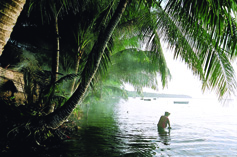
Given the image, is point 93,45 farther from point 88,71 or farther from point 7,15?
point 7,15

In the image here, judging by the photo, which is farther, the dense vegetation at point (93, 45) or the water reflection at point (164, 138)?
the water reflection at point (164, 138)

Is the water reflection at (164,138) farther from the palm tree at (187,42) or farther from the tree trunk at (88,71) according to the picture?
the tree trunk at (88,71)

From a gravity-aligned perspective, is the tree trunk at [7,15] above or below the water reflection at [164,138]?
above

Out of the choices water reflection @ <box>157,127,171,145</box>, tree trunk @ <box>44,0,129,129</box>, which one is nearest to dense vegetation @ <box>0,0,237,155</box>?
tree trunk @ <box>44,0,129,129</box>

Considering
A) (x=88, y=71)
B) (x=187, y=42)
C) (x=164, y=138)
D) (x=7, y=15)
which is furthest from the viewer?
(x=164, y=138)

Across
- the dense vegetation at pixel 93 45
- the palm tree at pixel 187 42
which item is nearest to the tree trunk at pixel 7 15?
the dense vegetation at pixel 93 45

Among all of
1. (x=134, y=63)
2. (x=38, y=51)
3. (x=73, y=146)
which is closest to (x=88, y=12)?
(x=38, y=51)

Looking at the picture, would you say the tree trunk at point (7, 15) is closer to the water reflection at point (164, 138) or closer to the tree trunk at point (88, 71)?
the tree trunk at point (88, 71)

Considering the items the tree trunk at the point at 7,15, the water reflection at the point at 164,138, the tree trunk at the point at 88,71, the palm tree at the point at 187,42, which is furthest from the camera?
the water reflection at the point at 164,138

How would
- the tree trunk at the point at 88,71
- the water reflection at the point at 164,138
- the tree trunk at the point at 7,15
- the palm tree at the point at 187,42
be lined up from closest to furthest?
the tree trunk at the point at 7,15
the palm tree at the point at 187,42
the tree trunk at the point at 88,71
the water reflection at the point at 164,138

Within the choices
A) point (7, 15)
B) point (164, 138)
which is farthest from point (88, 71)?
point (164, 138)

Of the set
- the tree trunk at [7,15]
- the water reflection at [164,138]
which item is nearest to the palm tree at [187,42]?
the tree trunk at [7,15]

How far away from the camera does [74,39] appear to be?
7113 millimetres

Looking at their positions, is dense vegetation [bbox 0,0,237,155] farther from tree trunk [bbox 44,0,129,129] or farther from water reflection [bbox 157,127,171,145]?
water reflection [bbox 157,127,171,145]
